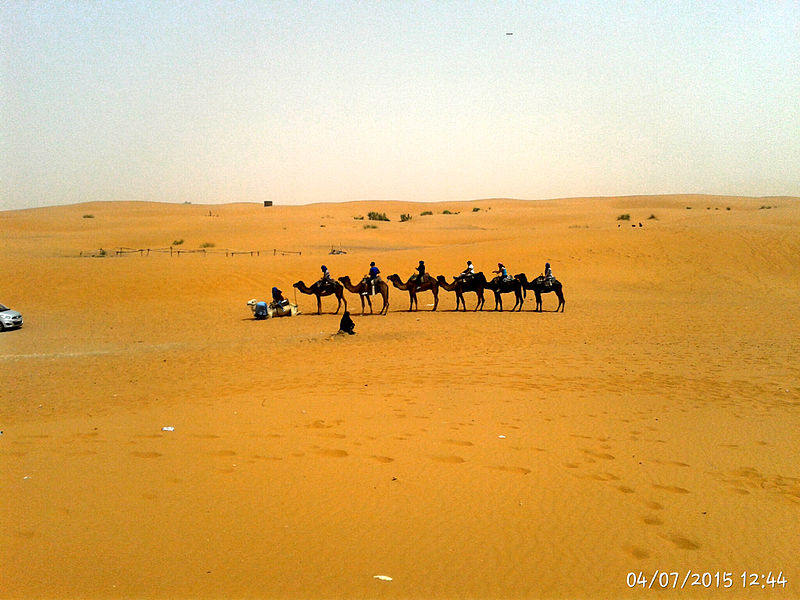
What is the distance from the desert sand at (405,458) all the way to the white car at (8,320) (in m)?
0.57

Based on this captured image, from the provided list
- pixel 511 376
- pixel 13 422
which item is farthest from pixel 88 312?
pixel 511 376

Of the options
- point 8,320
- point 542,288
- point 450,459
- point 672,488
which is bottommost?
point 672,488

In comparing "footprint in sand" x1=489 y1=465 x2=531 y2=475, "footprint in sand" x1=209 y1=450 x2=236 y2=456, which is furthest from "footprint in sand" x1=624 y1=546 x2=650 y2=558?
"footprint in sand" x1=209 y1=450 x2=236 y2=456

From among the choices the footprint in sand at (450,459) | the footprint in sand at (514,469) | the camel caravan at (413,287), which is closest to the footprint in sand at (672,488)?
the footprint in sand at (514,469)

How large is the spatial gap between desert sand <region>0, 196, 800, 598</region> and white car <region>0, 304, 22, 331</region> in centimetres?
57

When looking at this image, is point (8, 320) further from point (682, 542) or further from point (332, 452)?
point (682, 542)

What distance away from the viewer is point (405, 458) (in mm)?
→ 7547

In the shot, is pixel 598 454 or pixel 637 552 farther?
pixel 598 454

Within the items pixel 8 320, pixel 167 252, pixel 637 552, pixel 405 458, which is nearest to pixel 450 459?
pixel 405 458

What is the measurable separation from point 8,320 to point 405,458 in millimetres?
19194

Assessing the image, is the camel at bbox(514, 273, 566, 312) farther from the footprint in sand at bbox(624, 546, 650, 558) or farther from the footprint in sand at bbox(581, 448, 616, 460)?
the footprint in sand at bbox(624, 546, 650, 558)

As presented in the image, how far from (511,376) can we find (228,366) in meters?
6.39

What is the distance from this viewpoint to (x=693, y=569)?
5.09 m

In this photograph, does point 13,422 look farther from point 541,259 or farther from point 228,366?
point 541,259
